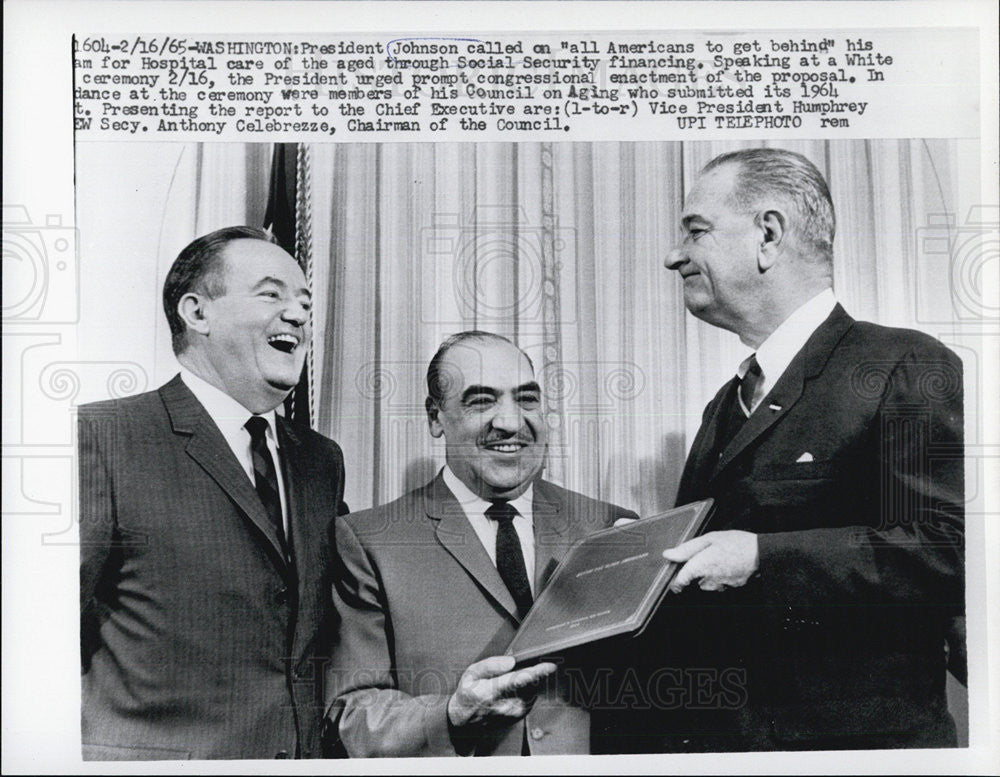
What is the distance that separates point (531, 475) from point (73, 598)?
147 cm

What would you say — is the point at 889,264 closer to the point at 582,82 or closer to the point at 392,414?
the point at 582,82

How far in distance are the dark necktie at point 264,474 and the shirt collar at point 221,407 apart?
2 centimetres

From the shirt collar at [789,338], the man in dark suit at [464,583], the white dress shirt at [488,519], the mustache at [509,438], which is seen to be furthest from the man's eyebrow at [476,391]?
the shirt collar at [789,338]

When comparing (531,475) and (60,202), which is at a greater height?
(60,202)

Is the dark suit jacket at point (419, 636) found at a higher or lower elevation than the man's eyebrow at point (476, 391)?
lower

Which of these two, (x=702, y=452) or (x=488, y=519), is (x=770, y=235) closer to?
(x=702, y=452)

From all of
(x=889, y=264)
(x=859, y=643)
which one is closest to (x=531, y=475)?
(x=859, y=643)

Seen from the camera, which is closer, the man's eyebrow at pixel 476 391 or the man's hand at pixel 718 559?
the man's hand at pixel 718 559

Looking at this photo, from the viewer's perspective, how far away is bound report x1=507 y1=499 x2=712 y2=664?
2.97m

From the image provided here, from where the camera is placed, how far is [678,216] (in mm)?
3229

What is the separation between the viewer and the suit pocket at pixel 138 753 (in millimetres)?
3096

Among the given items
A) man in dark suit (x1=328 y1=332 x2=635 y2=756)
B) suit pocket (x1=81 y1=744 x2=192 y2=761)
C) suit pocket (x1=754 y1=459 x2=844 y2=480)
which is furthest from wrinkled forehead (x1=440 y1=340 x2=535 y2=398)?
suit pocket (x1=81 y1=744 x2=192 y2=761)

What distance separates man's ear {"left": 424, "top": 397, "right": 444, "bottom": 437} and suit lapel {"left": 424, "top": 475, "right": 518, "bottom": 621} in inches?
5.5

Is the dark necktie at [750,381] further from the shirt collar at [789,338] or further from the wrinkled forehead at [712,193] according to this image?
the wrinkled forehead at [712,193]
